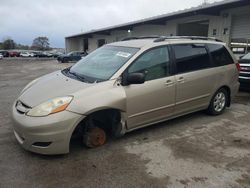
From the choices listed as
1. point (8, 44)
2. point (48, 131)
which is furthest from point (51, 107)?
point (8, 44)

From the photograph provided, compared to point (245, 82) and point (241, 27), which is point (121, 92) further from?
point (241, 27)

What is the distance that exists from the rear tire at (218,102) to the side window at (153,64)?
5.40ft

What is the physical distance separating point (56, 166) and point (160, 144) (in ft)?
5.51

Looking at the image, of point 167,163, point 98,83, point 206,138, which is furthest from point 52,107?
point 206,138

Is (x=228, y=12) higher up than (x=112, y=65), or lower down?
higher up

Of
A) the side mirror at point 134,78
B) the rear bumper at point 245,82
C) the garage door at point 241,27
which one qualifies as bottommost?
the rear bumper at point 245,82

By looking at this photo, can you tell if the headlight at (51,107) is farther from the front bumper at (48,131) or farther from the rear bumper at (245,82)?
the rear bumper at (245,82)

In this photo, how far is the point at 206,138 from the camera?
437 cm

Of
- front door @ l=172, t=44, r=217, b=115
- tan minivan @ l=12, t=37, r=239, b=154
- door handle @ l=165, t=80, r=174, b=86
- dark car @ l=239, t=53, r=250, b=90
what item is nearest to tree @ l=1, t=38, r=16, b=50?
dark car @ l=239, t=53, r=250, b=90

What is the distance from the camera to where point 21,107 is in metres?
3.62

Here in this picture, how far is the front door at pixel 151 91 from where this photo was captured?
404 centimetres

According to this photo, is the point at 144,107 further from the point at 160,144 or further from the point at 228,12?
the point at 228,12

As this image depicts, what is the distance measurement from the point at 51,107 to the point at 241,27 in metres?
14.3

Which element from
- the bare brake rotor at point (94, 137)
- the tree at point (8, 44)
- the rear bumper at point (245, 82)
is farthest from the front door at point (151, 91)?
the tree at point (8, 44)
